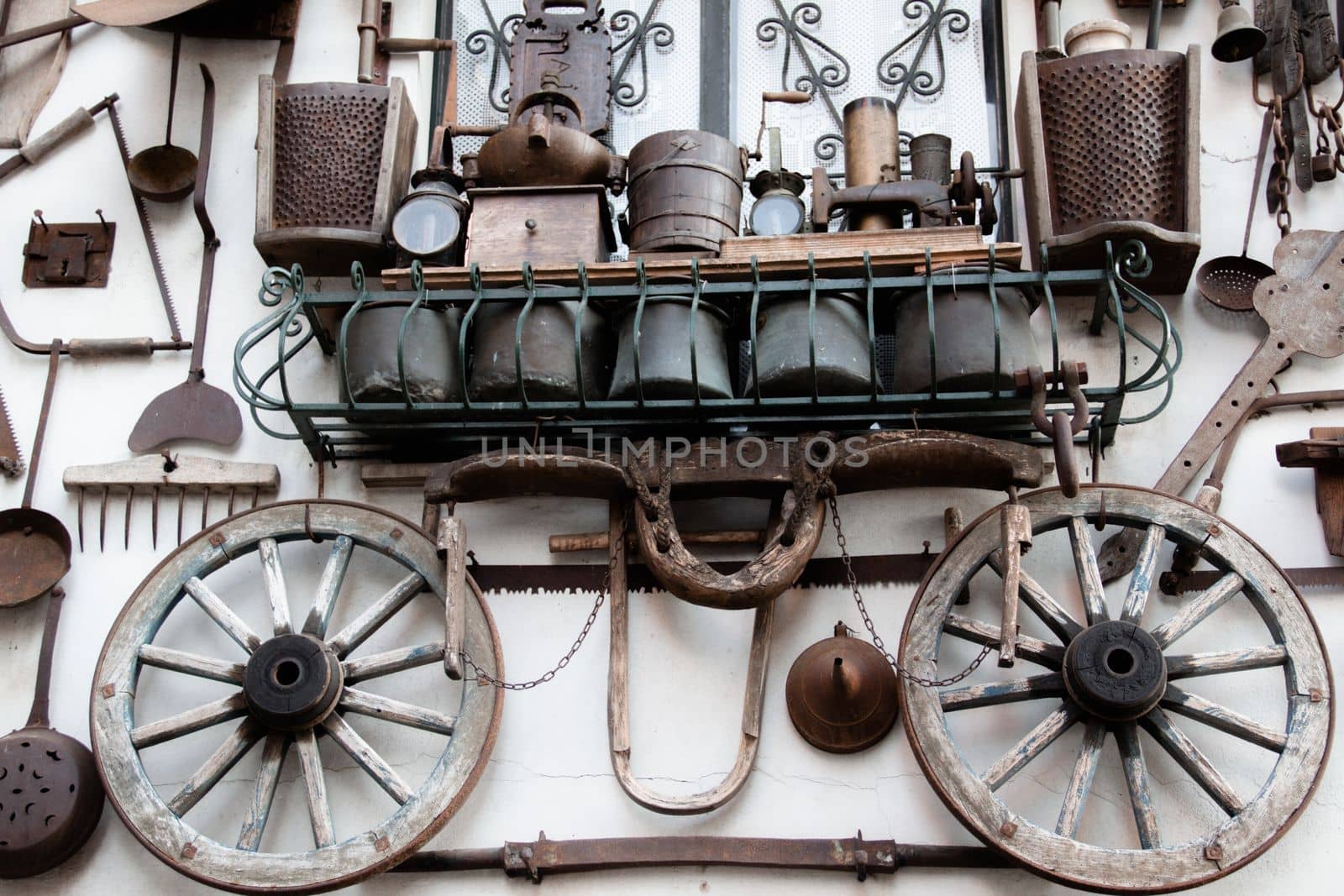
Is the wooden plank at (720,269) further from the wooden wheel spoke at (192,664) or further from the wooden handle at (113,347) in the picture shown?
the wooden wheel spoke at (192,664)

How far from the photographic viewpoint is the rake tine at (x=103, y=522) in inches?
134

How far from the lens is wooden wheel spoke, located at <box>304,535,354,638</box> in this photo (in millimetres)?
3145

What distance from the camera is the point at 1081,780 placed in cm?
289

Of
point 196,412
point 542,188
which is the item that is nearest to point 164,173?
point 196,412

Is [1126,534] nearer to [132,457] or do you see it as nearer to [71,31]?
[132,457]

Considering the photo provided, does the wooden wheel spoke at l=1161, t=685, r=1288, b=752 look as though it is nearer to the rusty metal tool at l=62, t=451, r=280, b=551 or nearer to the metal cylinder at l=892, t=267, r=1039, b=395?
the metal cylinder at l=892, t=267, r=1039, b=395

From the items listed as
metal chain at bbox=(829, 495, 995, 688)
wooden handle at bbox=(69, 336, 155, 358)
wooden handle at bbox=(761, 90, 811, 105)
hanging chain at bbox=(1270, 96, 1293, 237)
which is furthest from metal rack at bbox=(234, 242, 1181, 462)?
wooden handle at bbox=(761, 90, 811, 105)

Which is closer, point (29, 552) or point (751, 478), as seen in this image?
point (751, 478)

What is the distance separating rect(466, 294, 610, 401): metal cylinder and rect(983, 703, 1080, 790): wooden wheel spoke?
1.15 m

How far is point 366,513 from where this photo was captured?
325 centimetres

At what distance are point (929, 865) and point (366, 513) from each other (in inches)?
55.7

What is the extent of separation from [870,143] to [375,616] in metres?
1.61

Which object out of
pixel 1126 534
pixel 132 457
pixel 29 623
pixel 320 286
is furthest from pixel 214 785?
pixel 1126 534

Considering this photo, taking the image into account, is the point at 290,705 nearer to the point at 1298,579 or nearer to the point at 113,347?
the point at 113,347
